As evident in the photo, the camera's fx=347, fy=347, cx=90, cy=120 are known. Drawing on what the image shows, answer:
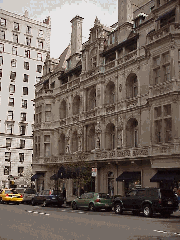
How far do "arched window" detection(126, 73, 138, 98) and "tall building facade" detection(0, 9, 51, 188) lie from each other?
4067 centimetres

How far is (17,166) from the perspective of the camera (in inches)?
2781

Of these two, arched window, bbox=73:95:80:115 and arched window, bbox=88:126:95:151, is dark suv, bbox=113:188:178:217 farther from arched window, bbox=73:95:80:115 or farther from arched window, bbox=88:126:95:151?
arched window, bbox=73:95:80:115

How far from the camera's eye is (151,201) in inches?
838

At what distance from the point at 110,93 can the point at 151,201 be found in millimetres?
16905

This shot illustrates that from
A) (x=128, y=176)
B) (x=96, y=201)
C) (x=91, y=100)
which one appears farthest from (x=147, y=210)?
(x=91, y=100)

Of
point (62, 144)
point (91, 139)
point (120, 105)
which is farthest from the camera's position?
point (62, 144)

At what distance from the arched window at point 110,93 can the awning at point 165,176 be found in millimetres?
10777

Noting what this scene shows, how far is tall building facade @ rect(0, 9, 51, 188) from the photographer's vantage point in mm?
69438

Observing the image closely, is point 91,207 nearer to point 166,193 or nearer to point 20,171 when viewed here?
point 166,193

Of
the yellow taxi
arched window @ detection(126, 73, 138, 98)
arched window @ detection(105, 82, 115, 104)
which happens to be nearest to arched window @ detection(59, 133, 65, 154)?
arched window @ detection(105, 82, 115, 104)

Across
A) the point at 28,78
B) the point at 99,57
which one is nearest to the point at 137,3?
the point at 99,57

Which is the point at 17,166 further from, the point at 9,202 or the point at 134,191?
the point at 134,191

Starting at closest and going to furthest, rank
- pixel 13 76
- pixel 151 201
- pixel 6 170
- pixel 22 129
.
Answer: pixel 151 201 → pixel 6 170 → pixel 13 76 → pixel 22 129

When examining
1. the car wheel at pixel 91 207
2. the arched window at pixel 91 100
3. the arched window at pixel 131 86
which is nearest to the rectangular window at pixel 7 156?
the arched window at pixel 91 100
